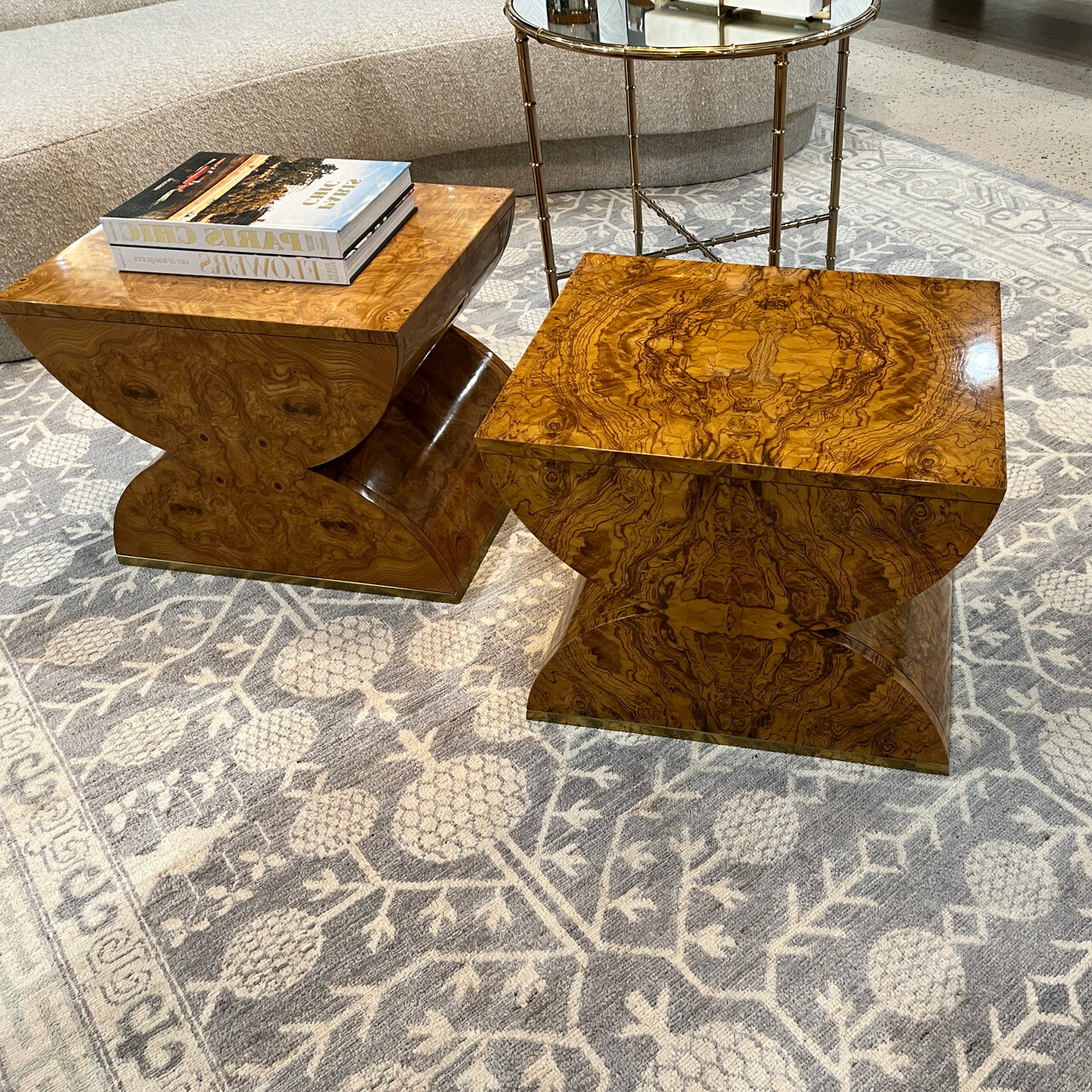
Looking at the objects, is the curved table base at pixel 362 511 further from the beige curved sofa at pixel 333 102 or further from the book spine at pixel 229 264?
the beige curved sofa at pixel 333 102

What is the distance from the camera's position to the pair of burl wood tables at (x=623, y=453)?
106 cm

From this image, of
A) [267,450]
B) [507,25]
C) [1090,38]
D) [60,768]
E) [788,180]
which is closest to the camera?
[60,768]

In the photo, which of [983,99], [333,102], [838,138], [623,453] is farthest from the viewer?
[983,99]

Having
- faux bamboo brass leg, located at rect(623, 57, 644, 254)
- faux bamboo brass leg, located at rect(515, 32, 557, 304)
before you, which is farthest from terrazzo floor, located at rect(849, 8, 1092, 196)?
faux bamboo brass leg, located at rect(515, 32, 557, 304)

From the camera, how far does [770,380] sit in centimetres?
113

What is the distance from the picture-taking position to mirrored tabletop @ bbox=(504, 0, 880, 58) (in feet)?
4.95

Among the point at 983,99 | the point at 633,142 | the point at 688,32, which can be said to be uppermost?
the point at 688,32

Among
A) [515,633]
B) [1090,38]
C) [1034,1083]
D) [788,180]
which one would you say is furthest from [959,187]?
[1034,1083]

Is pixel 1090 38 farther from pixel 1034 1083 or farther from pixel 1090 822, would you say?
pixel 1034 1083

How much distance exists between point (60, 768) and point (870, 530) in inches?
40.9

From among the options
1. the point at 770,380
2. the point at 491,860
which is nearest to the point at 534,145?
the point at 770,380

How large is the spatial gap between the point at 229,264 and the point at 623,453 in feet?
2.23

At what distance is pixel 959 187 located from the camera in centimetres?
256

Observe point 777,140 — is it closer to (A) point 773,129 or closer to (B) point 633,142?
(A) point 773,129
